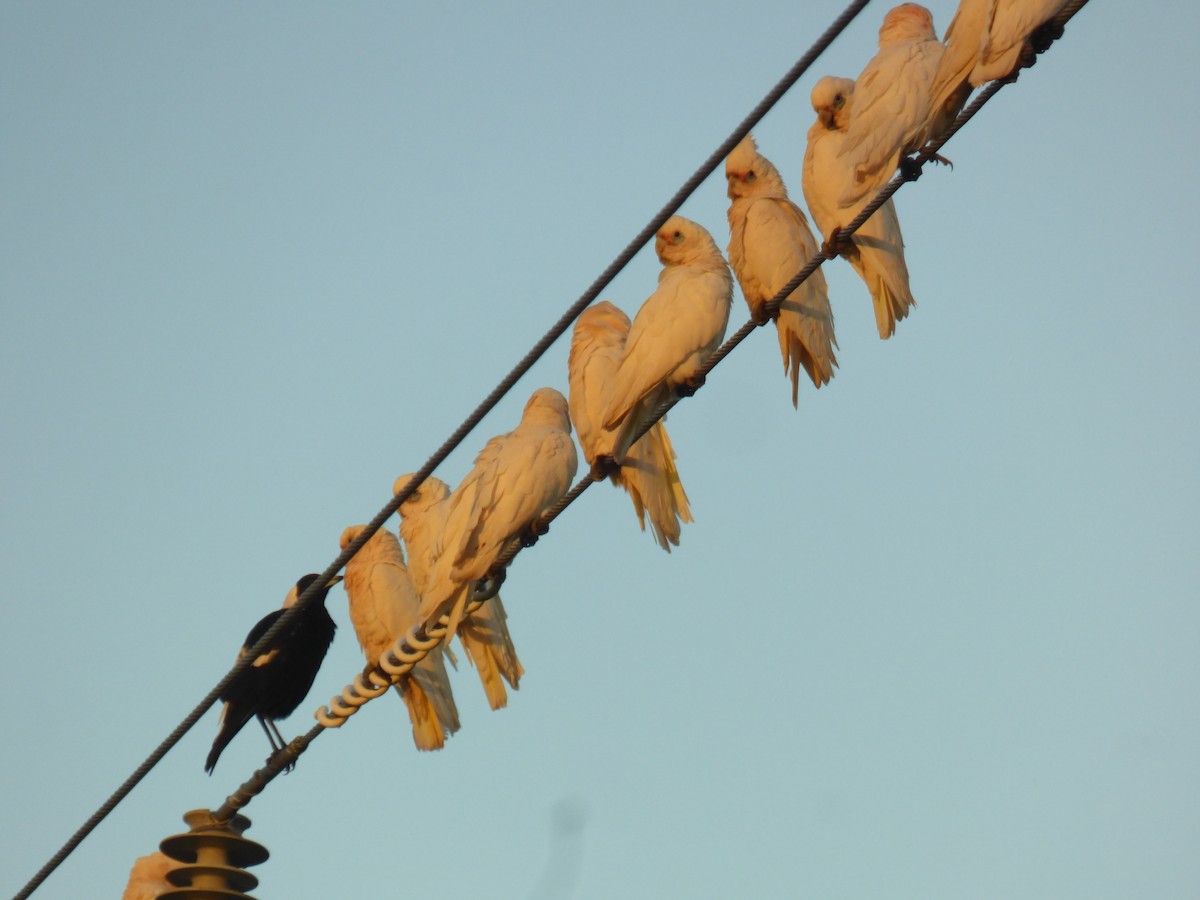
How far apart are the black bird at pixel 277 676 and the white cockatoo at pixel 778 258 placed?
111 inches

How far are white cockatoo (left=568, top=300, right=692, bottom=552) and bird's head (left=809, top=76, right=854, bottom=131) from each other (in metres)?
1.66

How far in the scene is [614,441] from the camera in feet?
28.0

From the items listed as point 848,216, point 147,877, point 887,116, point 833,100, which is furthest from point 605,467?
point 147,877

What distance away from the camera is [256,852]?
250 inches

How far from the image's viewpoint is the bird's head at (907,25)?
9.78 m

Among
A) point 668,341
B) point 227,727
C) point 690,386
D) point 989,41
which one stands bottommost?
point 227,727

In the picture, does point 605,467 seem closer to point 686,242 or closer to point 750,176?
point 686,242

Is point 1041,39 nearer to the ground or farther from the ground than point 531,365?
farther from the ground

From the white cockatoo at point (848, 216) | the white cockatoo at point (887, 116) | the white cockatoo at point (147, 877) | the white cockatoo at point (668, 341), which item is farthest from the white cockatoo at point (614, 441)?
the white cockatoo at point (147, 877)

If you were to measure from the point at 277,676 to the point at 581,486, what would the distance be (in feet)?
12.3

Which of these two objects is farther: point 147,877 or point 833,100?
point 833,100

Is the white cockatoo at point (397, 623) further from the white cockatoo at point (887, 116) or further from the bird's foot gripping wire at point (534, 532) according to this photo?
the white cockatoo at point (887, 116)

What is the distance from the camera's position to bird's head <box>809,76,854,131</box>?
31.4 feet

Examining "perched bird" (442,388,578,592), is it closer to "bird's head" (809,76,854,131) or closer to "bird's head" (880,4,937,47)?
"bird's head" (809,76,854,131)
